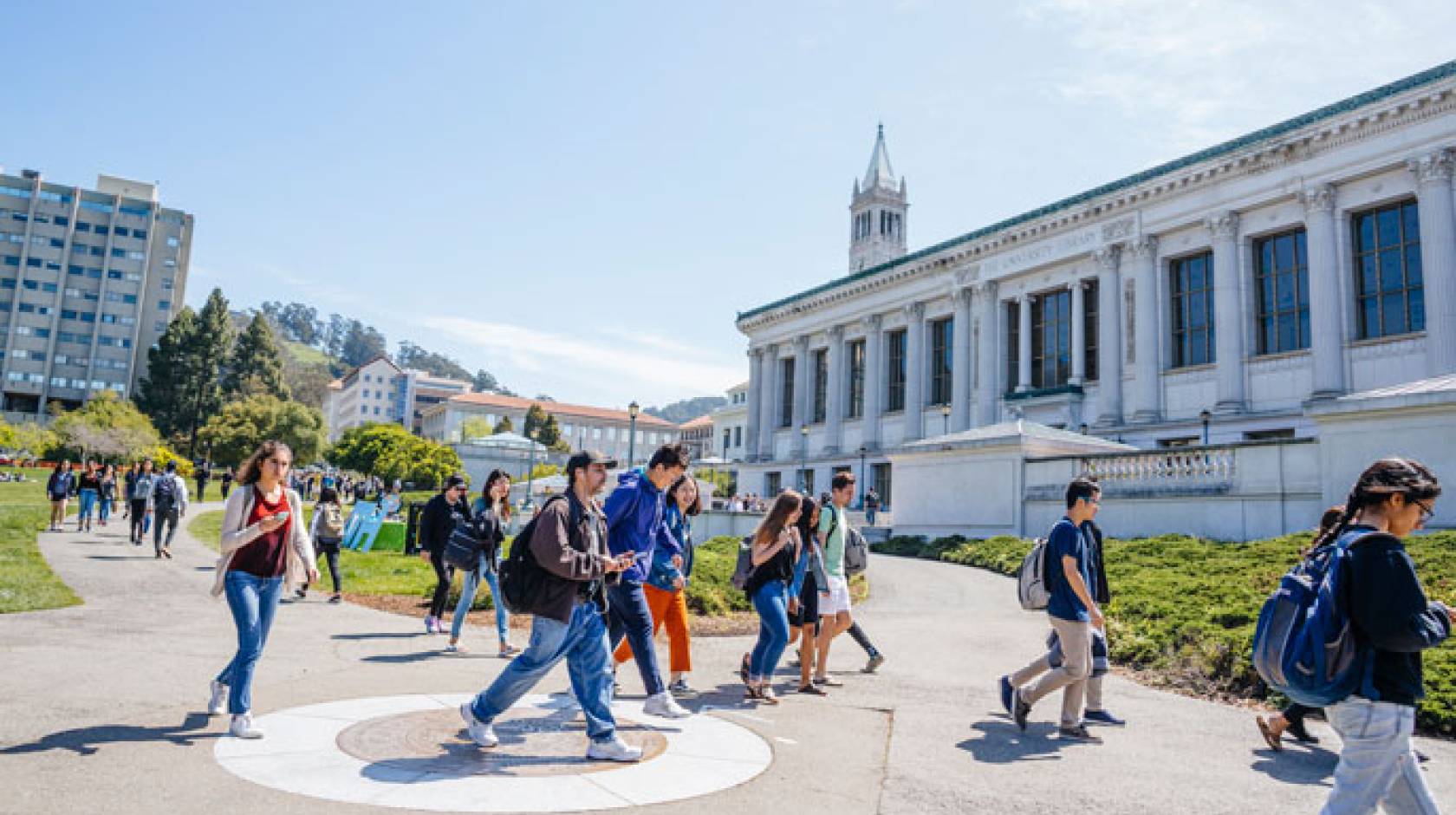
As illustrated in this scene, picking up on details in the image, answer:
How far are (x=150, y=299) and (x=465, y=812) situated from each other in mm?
123040

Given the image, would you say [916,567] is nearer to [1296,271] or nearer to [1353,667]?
[1353,667]

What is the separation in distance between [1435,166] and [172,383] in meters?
98.9

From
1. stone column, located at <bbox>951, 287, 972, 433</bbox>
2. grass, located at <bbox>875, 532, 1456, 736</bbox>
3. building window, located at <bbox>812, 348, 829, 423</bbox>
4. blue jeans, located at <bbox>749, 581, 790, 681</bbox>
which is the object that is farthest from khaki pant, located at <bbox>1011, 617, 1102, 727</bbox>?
building window, located at <bbox>812, 348, 829, 423</bbox>

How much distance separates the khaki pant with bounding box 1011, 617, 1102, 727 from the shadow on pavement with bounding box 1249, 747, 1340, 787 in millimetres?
1191

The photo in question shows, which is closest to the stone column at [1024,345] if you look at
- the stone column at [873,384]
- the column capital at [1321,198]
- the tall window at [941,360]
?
the tall window at [941,360]

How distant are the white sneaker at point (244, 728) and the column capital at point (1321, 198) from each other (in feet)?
119

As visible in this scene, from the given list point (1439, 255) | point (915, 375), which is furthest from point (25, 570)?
point (915, 375)

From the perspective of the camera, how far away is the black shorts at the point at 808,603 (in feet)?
27.8

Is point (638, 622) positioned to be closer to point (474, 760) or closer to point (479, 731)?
point (479, 731)

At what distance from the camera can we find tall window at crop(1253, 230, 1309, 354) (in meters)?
32.8

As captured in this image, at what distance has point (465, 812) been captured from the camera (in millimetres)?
4402

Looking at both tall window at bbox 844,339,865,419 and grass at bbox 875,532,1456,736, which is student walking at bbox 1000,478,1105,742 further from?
tall window at bbox 844,339,865,419

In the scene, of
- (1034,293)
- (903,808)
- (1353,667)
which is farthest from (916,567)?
(1034,293)

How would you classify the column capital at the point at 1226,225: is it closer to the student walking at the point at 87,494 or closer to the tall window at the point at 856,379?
the tall window at the point at 856,379
